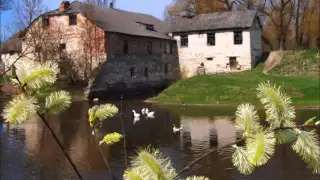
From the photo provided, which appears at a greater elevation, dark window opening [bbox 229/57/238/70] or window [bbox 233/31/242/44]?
window [bbox 233/31/242/44]

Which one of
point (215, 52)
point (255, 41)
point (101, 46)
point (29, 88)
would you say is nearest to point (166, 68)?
point (215, 52)

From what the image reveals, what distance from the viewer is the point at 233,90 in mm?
39375

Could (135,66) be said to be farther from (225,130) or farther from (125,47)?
(225,130)

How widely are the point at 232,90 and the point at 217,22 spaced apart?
16790 millimetres

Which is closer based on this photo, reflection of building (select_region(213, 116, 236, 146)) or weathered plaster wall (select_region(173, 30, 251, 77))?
reflection of building (select_region(213, 116, 236, 146))

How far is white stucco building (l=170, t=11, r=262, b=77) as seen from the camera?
52.2 m

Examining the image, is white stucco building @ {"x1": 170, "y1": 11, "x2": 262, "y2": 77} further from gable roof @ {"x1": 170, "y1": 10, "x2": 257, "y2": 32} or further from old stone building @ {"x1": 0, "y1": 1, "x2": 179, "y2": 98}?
old stone building @ {"x1": 0, "y1": 1, "x2": 179, "y2": 98}

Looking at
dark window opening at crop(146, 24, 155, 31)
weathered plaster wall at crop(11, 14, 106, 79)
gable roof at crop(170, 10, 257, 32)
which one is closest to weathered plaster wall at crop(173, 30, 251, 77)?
gable roof at crop(170, 10, 257, 32)

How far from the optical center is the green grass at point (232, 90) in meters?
36.7

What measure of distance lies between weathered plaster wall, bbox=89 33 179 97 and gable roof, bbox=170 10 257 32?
2843 mm

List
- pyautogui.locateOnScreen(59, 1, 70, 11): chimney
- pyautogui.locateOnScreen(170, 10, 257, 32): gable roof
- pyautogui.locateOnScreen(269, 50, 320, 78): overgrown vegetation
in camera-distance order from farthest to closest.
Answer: pyautogui.locateOnScreen(170, 10, 257, 32): gable roof → pyautogui.locateOnScreen(59, 1, 70, 11): chimney → pyautogui.locateOnScreen(269, 50, 320, 78): overgrown vegetation

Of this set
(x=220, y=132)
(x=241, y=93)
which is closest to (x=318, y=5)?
(x=241, y=93)

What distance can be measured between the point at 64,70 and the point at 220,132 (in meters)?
29.6

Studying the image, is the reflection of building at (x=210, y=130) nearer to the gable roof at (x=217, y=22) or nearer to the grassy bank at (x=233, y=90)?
the grassy bank at (x=233, y=90)
